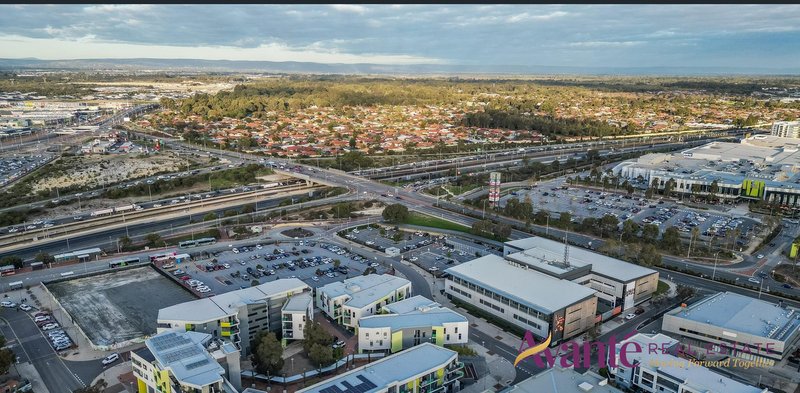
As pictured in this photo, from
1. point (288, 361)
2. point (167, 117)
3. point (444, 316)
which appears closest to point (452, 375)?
point (444, 316)

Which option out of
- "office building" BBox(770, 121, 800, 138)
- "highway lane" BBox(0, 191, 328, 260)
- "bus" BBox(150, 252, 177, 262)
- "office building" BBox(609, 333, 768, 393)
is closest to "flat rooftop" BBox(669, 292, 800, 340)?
"office building" BBox(609, 333, 768, 393)

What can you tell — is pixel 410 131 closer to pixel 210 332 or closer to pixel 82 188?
pixel 82 188

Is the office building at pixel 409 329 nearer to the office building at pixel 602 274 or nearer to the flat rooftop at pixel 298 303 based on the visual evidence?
the flat rooftop at pixel 298 303

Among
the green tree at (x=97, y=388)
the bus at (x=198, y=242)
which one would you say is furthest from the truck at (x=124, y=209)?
the green tree at (x=97, y=388)

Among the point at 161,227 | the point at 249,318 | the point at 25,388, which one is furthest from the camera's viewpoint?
the point at 161,227

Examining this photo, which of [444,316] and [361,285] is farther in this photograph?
[361,285]

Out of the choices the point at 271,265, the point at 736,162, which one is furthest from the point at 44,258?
the point at 736,162
